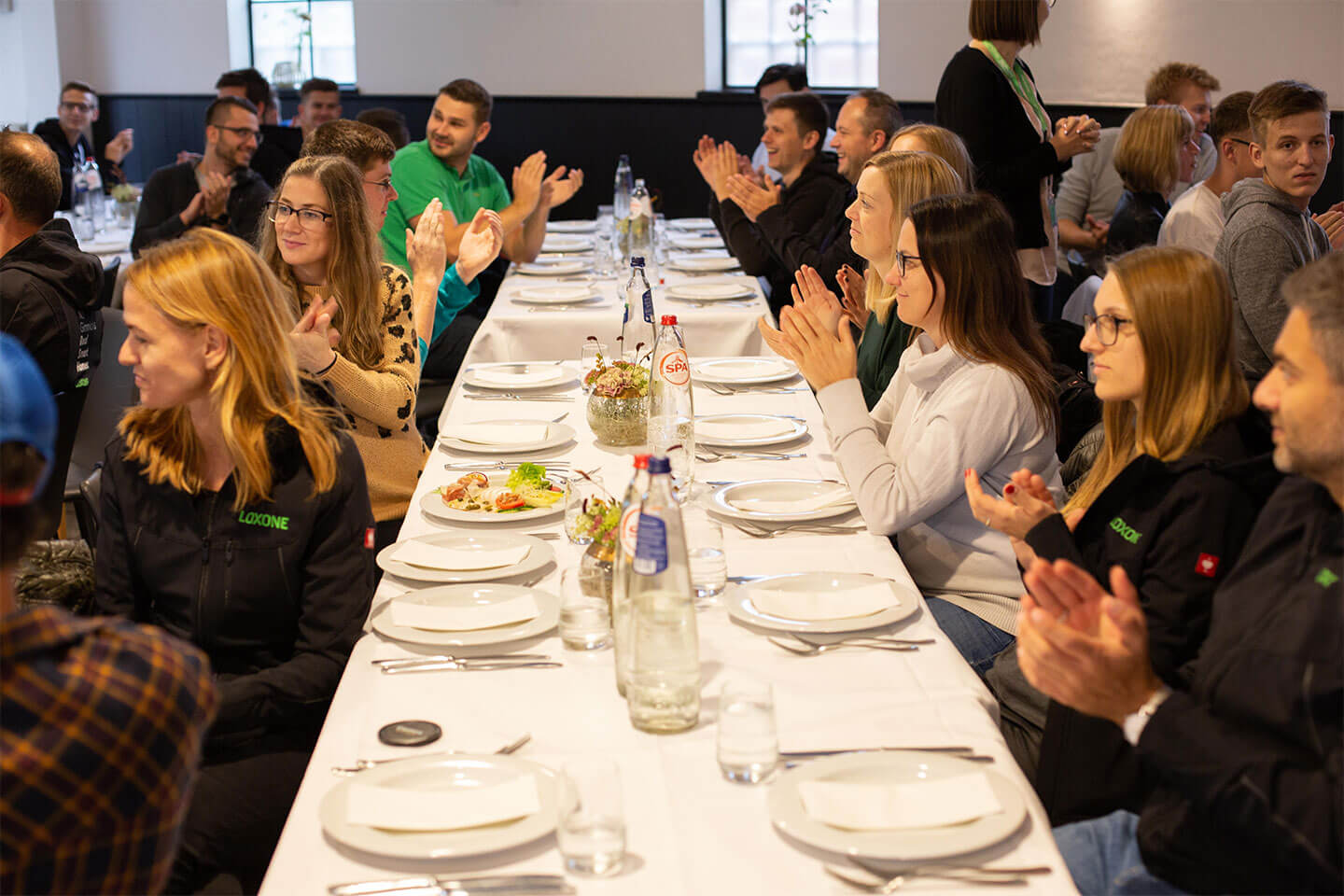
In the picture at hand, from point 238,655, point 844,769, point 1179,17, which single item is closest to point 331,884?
point 844,769

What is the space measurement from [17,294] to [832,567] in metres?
2.22

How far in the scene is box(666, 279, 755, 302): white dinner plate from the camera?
13.7ft

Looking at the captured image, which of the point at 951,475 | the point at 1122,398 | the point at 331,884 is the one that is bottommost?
the point at 331,884

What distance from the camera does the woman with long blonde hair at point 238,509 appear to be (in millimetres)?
1729

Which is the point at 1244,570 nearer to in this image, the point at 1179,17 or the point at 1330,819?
the point at 1330,819

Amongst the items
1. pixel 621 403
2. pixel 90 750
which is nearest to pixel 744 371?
pixel 621 403

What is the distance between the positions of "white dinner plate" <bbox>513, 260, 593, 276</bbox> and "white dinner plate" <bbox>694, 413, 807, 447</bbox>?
6.93ft

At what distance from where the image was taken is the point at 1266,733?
1.23 meters

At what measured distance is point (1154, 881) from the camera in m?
1.39

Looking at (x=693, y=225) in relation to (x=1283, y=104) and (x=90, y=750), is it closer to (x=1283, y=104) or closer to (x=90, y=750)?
(x=1283, y=104)

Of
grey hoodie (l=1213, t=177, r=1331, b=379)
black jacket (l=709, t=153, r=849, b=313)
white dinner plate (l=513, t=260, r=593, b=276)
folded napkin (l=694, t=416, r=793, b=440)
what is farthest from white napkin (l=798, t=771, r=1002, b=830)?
white dinner plate (l=513, t=260, r=593, b=276)

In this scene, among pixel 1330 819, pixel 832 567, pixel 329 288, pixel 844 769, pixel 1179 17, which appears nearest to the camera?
pixel 1330 819

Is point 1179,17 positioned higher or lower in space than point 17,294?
higher

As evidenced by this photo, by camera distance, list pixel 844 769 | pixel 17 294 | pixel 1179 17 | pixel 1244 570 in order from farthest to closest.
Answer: pixel 1179 17, pixel 17 294, pixel 1244 570, pixel 844 769
